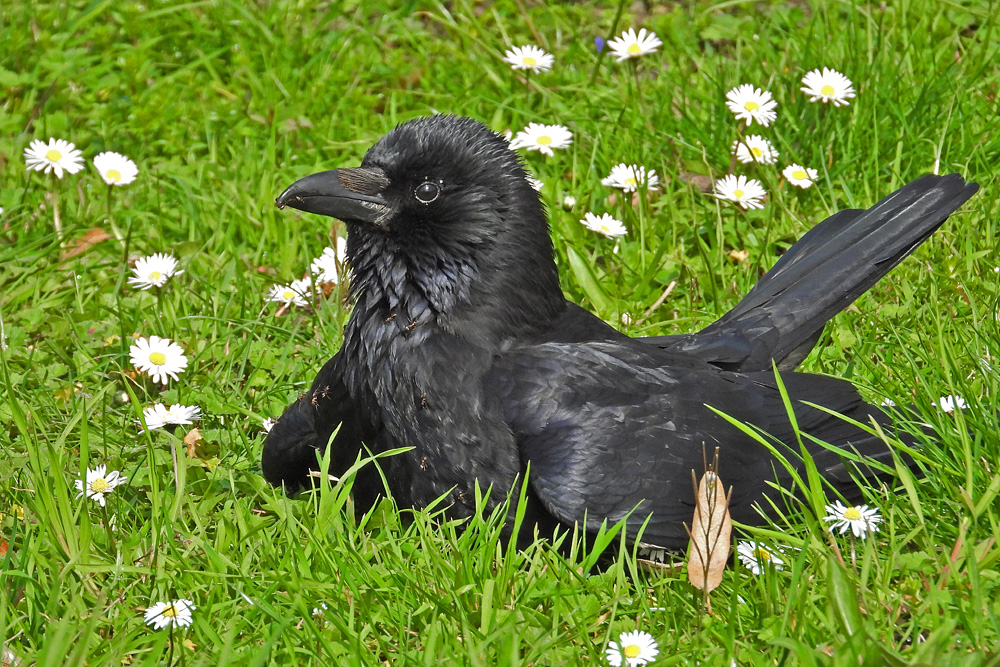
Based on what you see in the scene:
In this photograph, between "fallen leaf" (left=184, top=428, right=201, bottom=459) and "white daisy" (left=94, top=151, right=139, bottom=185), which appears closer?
"fallen leaf" (left=184, top=428, right=201, bottom=459)

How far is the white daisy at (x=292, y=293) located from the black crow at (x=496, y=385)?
0.85 meters

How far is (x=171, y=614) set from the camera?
9.14 feet


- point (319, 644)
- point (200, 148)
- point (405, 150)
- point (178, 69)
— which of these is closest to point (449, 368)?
point (405, 150)

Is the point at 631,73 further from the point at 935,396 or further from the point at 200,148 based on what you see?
the point at 935,396

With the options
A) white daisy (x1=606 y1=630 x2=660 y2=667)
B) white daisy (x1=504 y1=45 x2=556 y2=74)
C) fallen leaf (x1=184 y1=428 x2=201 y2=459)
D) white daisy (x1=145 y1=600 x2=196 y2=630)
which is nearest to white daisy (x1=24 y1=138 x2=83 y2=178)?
fallen leaf (x1=184 y1=428 x2=201 y2=459)

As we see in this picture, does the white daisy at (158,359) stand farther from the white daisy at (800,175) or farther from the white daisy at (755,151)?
the white daisy at (800,175)

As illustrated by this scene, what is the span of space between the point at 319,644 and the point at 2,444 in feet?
5.32

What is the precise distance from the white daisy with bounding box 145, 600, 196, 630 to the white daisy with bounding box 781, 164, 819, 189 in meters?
3.14

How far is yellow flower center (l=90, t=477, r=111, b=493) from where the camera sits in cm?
340

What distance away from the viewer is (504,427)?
11.1 feet

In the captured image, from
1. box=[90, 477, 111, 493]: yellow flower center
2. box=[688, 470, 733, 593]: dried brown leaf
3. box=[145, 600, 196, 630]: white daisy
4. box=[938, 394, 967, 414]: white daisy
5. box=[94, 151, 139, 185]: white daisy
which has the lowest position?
box=[145, 600, 196, 630]: white daisy

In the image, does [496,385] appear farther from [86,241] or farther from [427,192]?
[86,241]

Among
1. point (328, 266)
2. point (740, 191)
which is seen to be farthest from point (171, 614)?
point (740, 191)

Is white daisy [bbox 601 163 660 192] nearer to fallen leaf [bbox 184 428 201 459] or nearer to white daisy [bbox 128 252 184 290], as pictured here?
white daisy [bbox 128 252 184 290]
